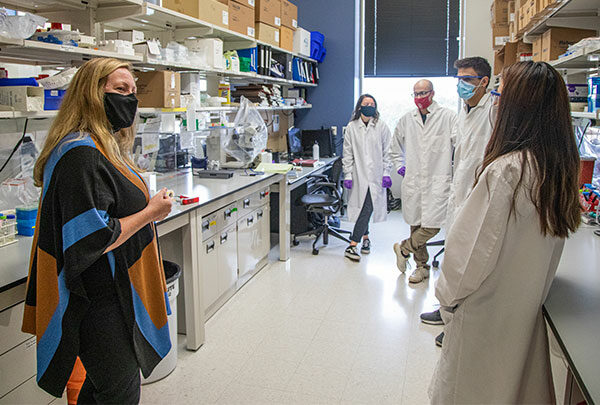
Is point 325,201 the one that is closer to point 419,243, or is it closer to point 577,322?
point 419,243

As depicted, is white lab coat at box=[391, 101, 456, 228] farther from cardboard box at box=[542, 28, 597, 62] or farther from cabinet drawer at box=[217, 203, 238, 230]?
cabinet drawer at box=[217, 203, 238, 230]

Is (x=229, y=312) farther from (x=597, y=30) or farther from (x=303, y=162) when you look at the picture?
(x=597, y=30)

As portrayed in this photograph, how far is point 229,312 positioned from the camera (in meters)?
3.21

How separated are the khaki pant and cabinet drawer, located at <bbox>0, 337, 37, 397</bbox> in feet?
8.72

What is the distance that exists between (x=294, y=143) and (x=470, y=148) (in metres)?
2.85

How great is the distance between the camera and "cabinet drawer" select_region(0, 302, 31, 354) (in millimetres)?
1682

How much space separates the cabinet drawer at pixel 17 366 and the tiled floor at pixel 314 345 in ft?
2.03

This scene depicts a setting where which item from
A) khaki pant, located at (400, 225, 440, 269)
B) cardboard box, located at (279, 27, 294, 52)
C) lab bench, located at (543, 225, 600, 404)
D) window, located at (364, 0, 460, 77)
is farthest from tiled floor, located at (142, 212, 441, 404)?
window, located at (364, 0, 460, 77)

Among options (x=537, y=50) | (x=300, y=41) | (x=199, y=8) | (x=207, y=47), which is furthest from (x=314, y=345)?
(x=300, y=41)

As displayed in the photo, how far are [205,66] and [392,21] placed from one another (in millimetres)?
3526

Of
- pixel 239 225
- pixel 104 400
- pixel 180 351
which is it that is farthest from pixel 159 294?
pixel 239 225

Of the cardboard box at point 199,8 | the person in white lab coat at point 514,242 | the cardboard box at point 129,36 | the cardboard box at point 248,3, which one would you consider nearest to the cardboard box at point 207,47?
the cardboard box at point 199,8

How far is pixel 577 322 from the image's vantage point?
127 cm

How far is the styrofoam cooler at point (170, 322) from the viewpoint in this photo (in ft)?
7.68
